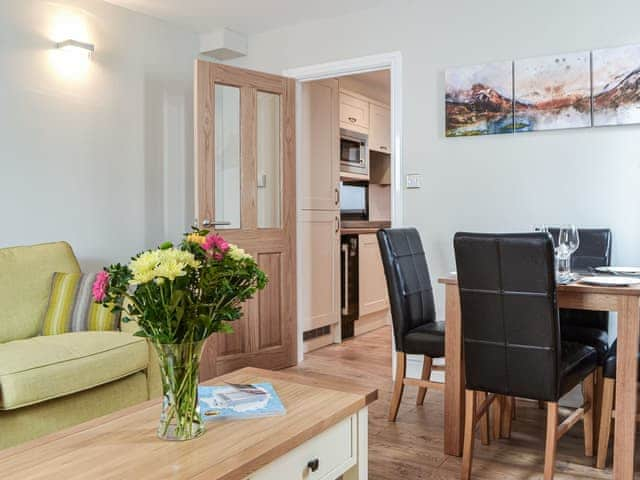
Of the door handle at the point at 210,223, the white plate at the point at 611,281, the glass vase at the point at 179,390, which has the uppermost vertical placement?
the door handle at the point at 210,223

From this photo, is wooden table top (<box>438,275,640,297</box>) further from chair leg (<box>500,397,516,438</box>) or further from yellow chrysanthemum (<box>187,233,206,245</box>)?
yellow chrysanthemum (<box>187,233,206,245</box>)

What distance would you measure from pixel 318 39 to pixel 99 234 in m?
2.01

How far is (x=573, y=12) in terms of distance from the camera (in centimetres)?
326

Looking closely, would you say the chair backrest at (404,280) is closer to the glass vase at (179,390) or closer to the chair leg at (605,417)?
the chair leg at (605,417)

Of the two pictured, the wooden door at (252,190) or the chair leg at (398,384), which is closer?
the chair leg at (398,384)

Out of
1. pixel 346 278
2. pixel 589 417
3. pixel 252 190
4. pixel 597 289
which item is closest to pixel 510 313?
pixel 597 289

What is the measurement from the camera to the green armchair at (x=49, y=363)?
233 cm

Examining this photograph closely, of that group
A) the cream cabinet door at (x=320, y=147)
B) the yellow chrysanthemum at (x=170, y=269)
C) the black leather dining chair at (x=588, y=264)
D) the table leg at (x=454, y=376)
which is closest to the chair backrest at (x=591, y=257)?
the black leather dining chair at (x=588, y=264)

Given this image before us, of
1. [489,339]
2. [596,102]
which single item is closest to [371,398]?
[489,339]

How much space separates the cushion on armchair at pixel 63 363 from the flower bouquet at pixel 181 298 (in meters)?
1.18

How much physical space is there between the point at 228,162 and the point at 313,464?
2.80m

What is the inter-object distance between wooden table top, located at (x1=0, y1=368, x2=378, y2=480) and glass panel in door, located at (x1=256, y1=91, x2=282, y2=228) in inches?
97.3

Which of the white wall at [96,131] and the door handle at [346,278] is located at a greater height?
the white wall at [96,131]

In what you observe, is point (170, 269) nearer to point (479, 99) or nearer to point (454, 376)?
point (454, 376)
